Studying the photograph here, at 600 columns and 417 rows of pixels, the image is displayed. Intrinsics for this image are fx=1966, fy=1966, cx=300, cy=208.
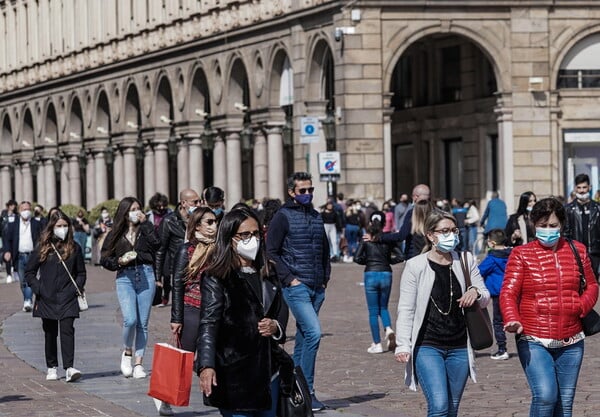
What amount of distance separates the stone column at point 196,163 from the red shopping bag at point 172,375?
1942 inches

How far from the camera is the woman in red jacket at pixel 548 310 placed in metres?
10.7

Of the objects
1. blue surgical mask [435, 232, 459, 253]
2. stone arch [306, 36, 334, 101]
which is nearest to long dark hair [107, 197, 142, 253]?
blue surgical mask [435, 232, 459, 253]

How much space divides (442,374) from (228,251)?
5.63ft

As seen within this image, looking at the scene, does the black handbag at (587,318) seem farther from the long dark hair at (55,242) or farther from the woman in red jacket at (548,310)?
the long dark hair at (55,242)

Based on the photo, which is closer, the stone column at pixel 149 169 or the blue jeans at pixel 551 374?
the blue jeans at pixel 551 374

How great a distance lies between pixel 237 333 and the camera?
383 inches

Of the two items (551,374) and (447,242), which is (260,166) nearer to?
(447,242)

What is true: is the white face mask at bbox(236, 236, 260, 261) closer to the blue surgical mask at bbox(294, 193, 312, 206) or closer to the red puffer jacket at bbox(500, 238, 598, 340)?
the red puffer jacket at bbox(500, 238, 598, 340)

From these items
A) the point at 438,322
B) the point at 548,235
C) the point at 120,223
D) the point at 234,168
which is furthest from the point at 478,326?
the point at 234,168

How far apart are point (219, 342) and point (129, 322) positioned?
7156 millimetres

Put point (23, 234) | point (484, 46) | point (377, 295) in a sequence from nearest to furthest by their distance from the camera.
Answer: point (377, 295) < point (23, 234) < point (484, 46)

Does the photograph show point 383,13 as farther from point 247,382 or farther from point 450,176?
point 247,382

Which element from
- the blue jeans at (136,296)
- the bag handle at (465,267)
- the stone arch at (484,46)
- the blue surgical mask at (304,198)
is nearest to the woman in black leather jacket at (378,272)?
the blue jeans at (136,296)

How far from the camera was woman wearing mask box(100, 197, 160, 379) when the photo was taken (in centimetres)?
1683
